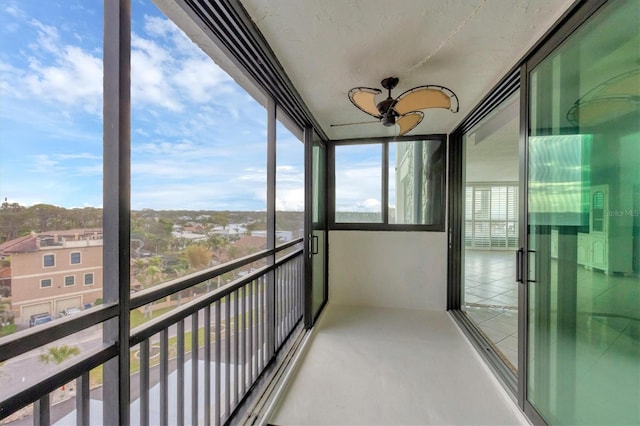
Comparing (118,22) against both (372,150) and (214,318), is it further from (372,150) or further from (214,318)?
(372,150)

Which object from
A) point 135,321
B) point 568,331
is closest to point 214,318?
point 135,321

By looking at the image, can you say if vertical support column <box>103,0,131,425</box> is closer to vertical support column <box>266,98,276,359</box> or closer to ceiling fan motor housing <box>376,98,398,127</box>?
vertical support column <box>266,98,276,359</box>

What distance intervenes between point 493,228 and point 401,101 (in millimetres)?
7601

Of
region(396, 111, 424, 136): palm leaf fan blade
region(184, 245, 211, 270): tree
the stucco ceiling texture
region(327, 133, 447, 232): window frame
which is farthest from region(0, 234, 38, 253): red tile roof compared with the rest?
region(327, 133, 447, 232): window frame

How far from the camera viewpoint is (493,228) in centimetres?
782

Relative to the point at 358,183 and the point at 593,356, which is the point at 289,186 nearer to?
the point at 358,183

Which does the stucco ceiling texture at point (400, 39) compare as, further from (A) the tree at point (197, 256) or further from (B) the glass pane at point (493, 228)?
(A) the tree at point (197, 256)

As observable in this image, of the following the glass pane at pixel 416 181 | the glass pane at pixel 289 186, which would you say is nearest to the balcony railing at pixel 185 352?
the glass pane at pixel 289 186

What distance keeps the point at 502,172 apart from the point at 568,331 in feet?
21.4

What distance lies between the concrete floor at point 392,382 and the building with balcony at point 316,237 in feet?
0.04

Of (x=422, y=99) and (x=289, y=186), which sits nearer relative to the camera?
(x=422, y=99)

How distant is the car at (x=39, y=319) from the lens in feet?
2.15

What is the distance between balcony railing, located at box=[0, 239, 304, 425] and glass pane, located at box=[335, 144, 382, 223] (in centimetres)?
159

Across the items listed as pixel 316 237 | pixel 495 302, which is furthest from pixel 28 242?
pixel 495 302
